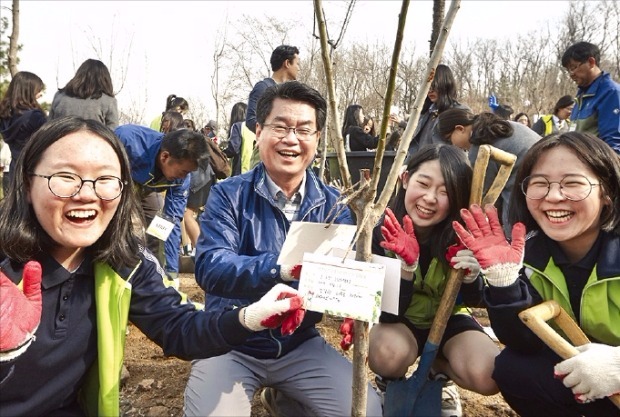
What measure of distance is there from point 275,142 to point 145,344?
186 cm

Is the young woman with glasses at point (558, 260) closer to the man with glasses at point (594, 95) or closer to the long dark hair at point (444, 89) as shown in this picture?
the long dark hair at point (444, 89)

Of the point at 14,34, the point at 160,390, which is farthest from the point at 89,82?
the point at 14,34

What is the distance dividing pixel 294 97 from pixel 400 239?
66 cm

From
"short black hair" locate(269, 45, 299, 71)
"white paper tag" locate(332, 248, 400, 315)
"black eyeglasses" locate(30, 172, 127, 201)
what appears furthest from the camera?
"short black hair" locate(269, 45, 299, 71)

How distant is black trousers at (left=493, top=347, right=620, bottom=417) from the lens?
5.44 feet

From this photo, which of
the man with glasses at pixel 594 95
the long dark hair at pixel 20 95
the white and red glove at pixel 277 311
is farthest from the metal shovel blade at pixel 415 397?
the long dark hair at pixel 20 95

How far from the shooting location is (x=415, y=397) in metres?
1.99

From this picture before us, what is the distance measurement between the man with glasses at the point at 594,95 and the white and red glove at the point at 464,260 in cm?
242

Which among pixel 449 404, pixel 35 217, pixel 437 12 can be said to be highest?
pixel 437 12

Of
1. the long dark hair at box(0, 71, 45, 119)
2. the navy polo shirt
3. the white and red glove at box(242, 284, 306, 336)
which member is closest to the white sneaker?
the white and red glove at box(242, 284, 306, 336)

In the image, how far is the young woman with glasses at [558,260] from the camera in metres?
1.54

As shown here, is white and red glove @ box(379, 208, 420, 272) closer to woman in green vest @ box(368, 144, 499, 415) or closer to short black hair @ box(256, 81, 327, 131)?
woman in green vest @ box(368, 144, 499, 415)

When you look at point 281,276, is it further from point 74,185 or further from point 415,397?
point 415,397

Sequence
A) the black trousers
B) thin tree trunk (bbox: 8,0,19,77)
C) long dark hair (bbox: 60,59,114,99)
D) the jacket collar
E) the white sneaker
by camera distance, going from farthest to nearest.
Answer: thin tree trunk (bbox: 8,0,19,77)
long dark hair (bbox: 60,59,114,99)
the white sneaker
the jacket collar
the black trousers
